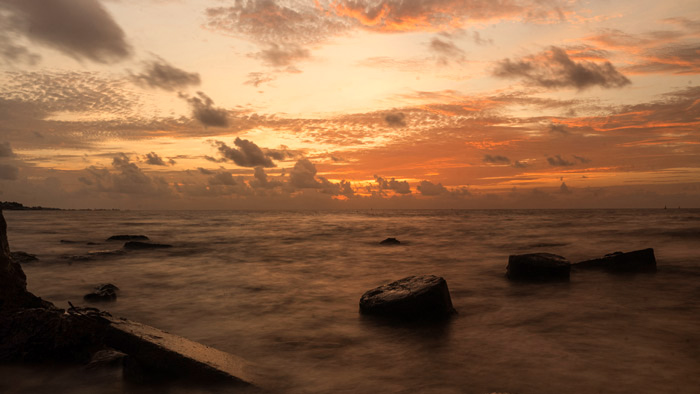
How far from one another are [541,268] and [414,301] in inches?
212

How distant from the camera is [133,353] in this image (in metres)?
4.63

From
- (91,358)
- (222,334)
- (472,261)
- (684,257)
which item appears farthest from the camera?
(472,261)

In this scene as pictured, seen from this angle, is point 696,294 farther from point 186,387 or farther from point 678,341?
point 186,387

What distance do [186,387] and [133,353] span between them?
2.48 ft

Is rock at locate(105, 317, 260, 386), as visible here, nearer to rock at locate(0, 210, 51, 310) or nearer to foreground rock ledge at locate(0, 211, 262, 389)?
foreground rock ledge at locate(0, 211, 262, 389)

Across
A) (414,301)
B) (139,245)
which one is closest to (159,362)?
(414,301)

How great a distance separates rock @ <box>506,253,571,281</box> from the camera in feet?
34.8

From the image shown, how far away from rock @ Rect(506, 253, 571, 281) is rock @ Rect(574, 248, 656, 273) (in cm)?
156

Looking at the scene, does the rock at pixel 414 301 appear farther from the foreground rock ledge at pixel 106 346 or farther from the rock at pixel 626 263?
the rock at pixel 626 263

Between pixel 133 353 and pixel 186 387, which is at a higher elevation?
pixel 133 353

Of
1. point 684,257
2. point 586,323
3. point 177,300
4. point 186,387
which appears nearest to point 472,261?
point 684,257

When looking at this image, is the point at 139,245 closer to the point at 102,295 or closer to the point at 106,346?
the point at 102,295

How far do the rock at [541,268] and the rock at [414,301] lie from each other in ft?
13.4

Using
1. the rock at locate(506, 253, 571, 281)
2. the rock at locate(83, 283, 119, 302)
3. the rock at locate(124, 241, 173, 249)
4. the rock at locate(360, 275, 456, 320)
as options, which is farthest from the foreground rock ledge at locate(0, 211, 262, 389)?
the rock at locate(124, 241, 173, 249)
